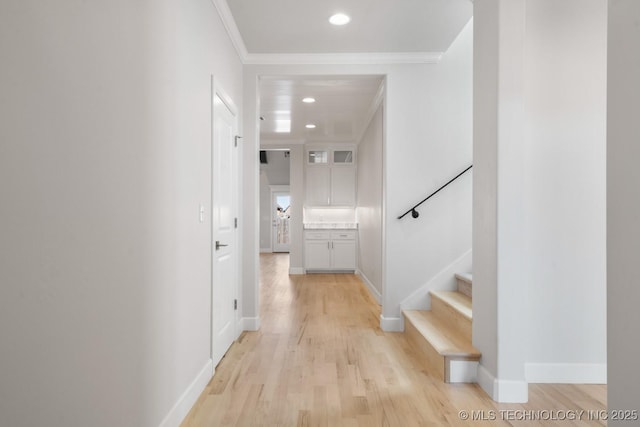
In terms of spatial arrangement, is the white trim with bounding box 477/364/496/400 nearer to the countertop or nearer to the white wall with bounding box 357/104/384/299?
the white wall with bounding box 357/104/384/299

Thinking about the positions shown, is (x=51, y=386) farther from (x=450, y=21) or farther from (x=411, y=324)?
(x=450, y=21)

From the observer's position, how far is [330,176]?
8.34 m

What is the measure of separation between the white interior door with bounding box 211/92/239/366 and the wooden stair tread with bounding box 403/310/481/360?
1.55 m

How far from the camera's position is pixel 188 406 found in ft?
7.45

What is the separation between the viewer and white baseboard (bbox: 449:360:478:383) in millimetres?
2668

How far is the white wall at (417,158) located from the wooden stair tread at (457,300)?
0.24 metres

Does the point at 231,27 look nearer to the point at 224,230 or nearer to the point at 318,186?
the point at 224,230

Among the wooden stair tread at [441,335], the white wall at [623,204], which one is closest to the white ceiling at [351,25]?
the white wall at [623,204]

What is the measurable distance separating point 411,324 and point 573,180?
1.73 meters

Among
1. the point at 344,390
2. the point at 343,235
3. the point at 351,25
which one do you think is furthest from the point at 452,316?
the point at 343,235

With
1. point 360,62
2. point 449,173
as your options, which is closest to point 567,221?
point 449,173

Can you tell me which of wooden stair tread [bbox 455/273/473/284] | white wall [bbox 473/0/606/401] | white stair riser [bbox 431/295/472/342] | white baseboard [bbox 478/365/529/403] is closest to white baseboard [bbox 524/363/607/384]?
white wall [bbox 473/0/606/401]

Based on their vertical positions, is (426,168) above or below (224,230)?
above

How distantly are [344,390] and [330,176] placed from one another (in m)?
6.08
